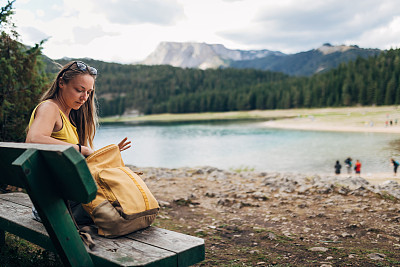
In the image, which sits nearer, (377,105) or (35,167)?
(35,167)

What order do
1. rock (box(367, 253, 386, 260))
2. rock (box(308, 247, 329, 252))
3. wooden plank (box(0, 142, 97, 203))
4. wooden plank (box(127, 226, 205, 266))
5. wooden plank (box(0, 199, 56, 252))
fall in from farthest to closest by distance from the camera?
rock (box(308, 247, 329, 252)) < rock (box(367, 253, 386, 260)) < wooden plank (box(0, 199, 56, 252)) < wooden plank (box(127, 226, 205, 266)) < wooden plank (box(0, 142, 97, 203))

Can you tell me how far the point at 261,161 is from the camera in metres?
27.5

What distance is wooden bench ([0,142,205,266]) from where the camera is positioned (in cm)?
174

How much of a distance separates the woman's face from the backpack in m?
0.71

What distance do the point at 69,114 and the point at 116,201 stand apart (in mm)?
1315

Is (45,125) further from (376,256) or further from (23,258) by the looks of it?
(376,256)

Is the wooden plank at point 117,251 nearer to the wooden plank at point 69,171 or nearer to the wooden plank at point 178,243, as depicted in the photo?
the wooden plank at point 178,243

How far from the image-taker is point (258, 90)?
140375mm

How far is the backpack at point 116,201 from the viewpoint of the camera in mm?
2412

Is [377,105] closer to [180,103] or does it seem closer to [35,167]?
[180,103]

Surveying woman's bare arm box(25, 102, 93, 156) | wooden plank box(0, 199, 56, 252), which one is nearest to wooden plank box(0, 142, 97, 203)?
woman's bare arm box(25, 102, 93, 156)

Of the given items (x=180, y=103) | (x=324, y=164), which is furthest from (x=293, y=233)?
(x=180, y=103)

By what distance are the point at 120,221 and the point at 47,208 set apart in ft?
2.04

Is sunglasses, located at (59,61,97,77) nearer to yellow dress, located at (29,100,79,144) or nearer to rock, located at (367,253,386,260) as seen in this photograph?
yellow dress, located at (29,100,79,144)
